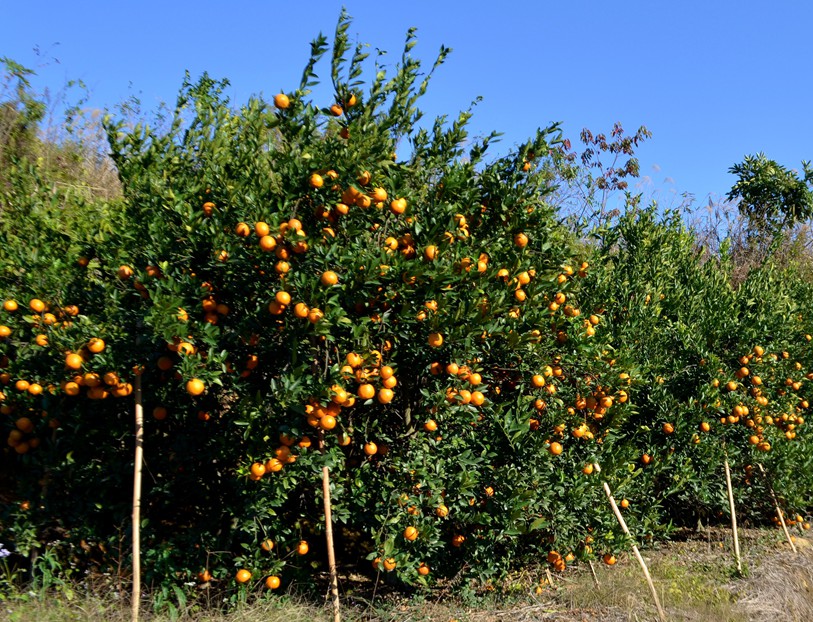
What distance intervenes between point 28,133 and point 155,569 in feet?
19.9

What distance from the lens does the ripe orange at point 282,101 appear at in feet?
10.9

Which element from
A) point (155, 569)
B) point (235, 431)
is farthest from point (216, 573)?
point (235, 431)

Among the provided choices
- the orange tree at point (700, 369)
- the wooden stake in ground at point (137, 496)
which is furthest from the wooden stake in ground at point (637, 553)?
the wooden stake in ground at point (137, 496)

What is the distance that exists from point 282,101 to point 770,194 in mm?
11845

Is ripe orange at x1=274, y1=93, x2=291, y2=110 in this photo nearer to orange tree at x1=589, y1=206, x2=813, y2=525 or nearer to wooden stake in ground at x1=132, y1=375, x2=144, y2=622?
wooden stake in ground at x1=132, y1=375, x2=144, y2=622

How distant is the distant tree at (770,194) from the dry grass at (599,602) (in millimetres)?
8585

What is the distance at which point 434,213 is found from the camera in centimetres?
365

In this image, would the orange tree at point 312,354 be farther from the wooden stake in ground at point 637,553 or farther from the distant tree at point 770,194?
the distant tree at point 770,194

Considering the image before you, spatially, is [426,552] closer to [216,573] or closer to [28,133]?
[216,573]

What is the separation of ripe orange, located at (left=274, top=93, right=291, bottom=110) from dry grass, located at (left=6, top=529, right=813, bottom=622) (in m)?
2.50

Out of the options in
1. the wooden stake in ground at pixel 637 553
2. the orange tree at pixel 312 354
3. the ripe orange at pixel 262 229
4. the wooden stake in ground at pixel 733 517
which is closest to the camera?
the ripe orange at pixel 262 229

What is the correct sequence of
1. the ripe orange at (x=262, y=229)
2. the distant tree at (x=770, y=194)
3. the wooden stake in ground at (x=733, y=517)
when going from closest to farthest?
1. the ripe orange at (x=262, y=229)
2. the wooden stake in ground at (x=733, y=517)
3. the distant tree at (x=770, y=194)

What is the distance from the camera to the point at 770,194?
12695mm

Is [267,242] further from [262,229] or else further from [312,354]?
[312,354]
